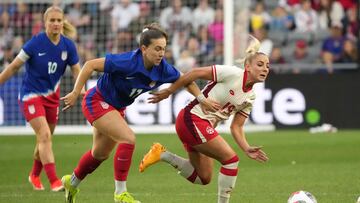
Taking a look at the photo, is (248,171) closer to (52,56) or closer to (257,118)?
(52,56)

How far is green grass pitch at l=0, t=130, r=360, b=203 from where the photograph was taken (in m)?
11.6

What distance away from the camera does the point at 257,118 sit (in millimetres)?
22234

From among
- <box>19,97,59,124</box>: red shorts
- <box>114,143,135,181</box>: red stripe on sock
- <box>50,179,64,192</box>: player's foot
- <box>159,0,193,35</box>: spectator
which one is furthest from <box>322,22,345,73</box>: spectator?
<box>114,143,135,181</box>: red stripe on sock

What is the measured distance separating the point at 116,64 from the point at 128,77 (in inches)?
9.4

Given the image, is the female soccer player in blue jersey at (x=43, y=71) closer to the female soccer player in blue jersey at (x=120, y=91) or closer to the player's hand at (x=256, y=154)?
the female soccer player in blue jersey at (x=120, y=91)

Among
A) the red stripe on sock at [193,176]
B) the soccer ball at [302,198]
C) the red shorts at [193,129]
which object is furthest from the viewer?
the red stripe on sock at [193,176]

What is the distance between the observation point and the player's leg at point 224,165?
988 cm

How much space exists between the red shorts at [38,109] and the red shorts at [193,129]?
281 centimetres

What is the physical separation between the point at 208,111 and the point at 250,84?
0.52 meters

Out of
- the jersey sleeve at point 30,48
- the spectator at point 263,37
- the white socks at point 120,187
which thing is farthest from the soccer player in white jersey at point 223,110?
the spectator at point 263,37

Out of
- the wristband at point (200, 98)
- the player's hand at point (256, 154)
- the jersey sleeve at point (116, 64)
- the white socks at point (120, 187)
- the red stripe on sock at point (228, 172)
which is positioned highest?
the jersey sleeve at point (116, 64)

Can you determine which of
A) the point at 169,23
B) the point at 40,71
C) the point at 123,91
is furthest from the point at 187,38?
the point at 123,91

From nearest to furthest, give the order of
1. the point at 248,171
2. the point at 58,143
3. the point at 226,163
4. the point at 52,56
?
the point at 226,163 → the point at 52,56 → the point at 248,171 → the point at 58,143

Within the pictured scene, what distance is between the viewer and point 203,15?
2292 cm
